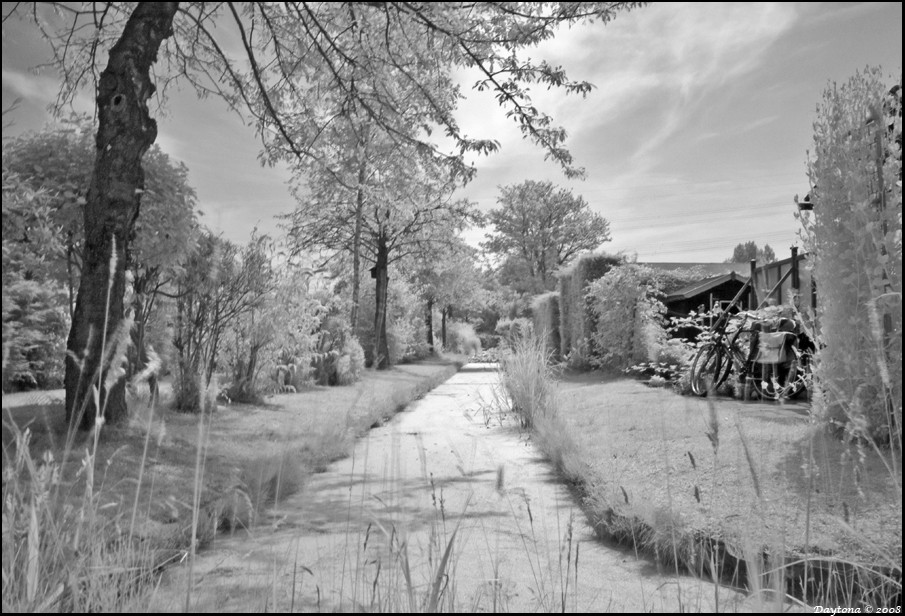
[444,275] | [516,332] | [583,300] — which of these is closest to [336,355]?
[516,332]

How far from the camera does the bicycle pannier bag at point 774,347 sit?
7.55 m

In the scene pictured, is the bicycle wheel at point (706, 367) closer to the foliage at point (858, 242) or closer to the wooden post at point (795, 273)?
the wooden post at point (795, 273)

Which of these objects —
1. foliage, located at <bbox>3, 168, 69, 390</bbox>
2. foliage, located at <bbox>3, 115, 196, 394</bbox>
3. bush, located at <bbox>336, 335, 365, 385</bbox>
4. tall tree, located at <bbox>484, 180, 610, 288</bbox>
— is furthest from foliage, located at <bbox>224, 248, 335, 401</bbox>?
tall tree, located at <bbox>484, 180, 610, 288</bbox>

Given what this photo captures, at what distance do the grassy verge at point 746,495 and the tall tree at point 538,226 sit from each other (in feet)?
112

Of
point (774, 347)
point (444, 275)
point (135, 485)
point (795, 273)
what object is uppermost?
point (444, 275)

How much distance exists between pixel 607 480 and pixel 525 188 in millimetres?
37037

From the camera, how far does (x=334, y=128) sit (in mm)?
7559

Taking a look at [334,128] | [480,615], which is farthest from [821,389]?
[334,128]

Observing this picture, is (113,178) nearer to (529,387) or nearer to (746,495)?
(529,387)

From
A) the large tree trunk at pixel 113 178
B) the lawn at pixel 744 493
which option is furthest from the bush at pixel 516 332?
the large tree trunk at pixel 113 178

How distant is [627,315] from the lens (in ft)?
43.1

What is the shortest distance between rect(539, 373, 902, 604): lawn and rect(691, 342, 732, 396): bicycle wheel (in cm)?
168

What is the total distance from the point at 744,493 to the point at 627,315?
977 cm

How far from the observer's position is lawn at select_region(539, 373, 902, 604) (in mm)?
2518
